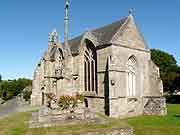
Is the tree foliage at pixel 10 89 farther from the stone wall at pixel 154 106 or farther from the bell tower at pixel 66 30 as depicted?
the bell tower at pixel 66 30

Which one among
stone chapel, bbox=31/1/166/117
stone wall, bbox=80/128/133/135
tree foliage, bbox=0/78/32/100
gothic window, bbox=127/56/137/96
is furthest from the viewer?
tree foliage, bbox=0/78/32/100

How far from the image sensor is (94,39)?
25.5m

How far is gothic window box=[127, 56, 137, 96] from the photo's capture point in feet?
82.3

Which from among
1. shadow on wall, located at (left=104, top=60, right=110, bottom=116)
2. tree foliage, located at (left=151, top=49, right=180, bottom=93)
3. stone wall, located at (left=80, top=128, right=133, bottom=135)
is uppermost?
tree foliage, located at (left=151, top=49, right=180, bottom=93)

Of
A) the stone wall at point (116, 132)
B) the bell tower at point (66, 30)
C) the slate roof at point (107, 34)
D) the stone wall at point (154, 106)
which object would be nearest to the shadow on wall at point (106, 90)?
the slate roof at point (107, 34)

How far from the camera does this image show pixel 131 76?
25516mm

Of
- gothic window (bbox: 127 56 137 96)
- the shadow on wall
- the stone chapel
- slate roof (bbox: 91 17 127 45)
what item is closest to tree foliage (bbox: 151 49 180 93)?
the stone chapel

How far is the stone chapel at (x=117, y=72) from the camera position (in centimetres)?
2264

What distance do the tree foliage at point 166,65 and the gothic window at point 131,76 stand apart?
83.3ft

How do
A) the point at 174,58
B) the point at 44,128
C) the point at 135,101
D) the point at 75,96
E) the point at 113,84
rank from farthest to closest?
the point at 174,58
the point at 135,101
the point at 113,84
the point at 75,96
the point at 44,128

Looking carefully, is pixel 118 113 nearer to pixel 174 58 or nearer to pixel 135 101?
pixel 135 101

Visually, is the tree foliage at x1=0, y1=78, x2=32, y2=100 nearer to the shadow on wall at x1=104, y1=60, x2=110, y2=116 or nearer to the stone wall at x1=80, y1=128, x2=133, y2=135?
the shadow on wall at x1=104, y1=60, x2=110, y2=116

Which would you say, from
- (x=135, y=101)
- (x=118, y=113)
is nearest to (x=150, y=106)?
(x=135, y=101)

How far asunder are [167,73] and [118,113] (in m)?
31.5
